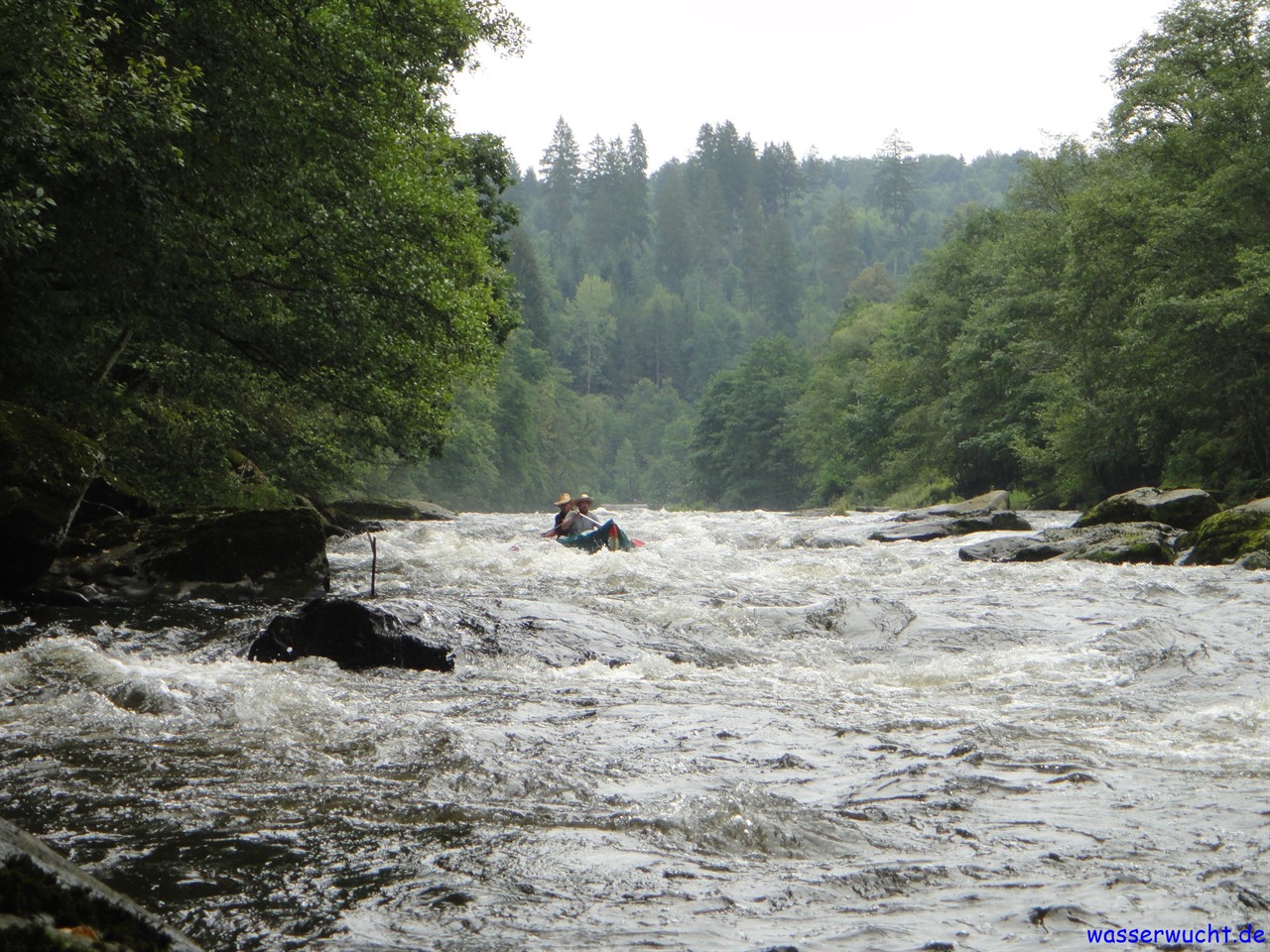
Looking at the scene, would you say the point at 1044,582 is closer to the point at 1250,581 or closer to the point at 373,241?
the point at 1250,581

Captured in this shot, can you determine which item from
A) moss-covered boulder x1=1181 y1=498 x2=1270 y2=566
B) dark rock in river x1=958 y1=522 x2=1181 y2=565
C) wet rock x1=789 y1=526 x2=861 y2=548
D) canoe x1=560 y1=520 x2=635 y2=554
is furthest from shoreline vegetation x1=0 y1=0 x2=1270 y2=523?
moss-covered boulder x1=1181 y1=498 x2=1270 y2=566

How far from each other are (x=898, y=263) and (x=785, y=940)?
474ft

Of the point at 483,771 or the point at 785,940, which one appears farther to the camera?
the point at 483,771

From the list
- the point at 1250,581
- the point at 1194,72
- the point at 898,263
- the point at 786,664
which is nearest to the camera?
the point at 786,664

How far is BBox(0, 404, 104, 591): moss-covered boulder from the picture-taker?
350 inches

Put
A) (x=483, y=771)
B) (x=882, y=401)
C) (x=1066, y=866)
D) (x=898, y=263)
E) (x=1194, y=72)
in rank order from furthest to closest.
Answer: (x=898, y=263)
(x=882, y=401)
(x=1194, y=72)
(x=483, y=771)
(x=1066, y=866)

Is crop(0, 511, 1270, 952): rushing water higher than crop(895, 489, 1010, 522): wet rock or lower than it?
lower

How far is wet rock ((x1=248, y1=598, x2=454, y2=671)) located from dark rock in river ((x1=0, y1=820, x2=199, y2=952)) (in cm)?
524

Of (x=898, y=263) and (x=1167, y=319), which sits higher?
(x=898, y=263)

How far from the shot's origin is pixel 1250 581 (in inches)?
514

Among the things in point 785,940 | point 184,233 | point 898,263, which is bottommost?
point 785,940

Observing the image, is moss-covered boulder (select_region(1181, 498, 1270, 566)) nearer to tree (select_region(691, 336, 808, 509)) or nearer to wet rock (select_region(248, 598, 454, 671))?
wet rock (select_region(248, 598, 454, 671))

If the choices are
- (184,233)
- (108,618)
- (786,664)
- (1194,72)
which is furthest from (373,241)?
(1194,72)

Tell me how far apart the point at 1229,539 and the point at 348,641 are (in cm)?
1287
